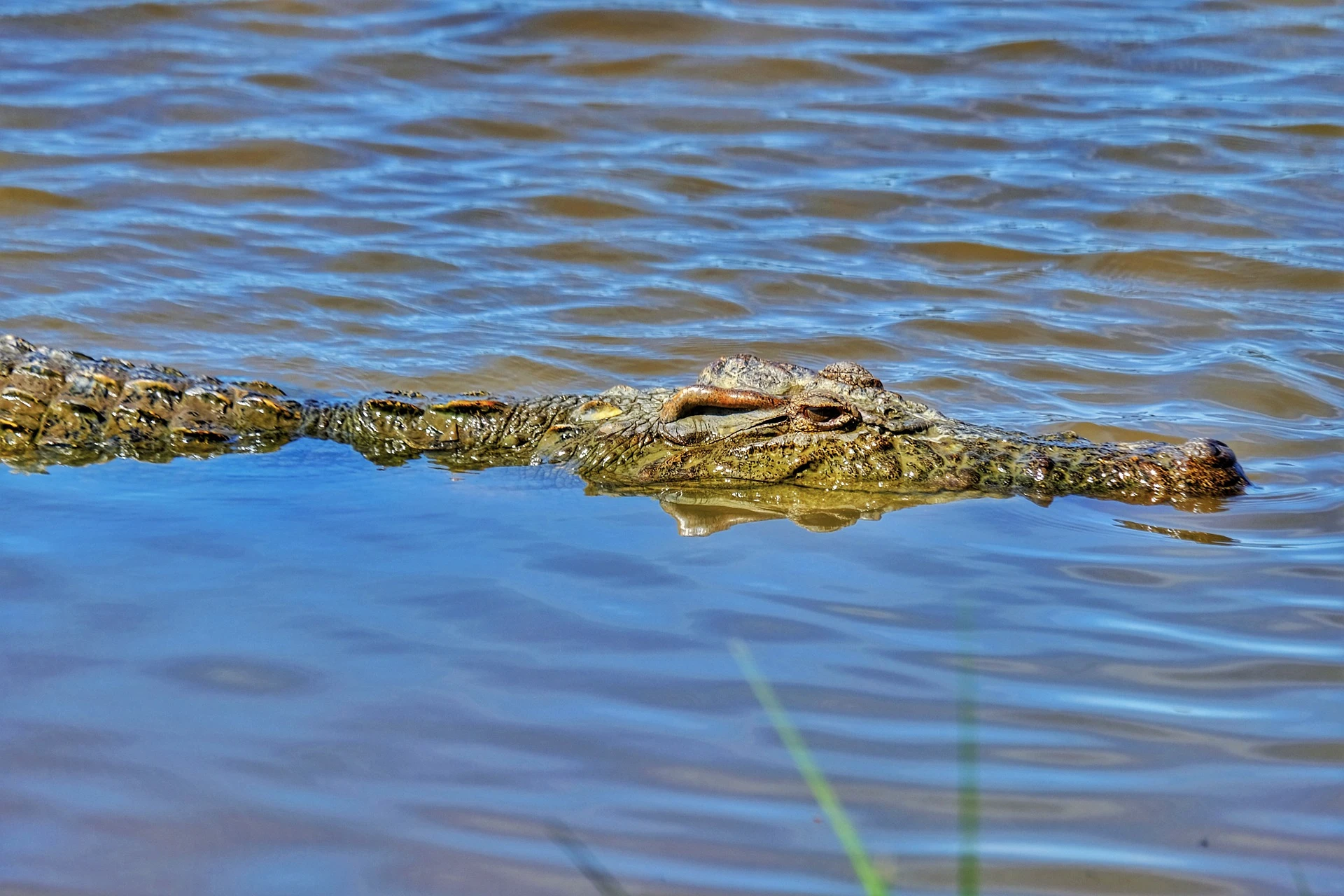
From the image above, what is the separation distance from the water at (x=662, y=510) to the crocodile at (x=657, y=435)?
16cm

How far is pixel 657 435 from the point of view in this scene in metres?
4.86

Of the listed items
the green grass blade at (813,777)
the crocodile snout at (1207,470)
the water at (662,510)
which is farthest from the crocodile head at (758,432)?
the green grass blade at (813,777)

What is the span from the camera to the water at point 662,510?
2.49m

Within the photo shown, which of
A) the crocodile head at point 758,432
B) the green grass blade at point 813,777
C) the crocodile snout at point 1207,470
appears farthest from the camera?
the crocodile head at point 758,432

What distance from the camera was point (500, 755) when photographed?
2.70 m

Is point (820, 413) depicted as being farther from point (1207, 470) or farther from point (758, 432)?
point (1207, 470)

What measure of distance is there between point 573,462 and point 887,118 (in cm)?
647

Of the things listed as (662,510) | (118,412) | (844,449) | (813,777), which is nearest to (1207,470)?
(844,449)

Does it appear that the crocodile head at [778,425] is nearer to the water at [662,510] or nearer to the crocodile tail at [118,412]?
the water at [662,510]

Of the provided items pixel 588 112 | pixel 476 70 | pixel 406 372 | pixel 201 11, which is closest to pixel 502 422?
pixel 406 372

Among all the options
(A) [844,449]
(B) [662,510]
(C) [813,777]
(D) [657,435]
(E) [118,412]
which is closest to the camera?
(C) [813,777]

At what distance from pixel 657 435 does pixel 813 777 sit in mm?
3440

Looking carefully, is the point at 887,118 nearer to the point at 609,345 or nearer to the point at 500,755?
the point at 609,345

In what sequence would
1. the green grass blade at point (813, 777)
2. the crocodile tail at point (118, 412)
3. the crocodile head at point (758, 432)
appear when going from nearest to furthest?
the green grass blade at point (813, 777)
the crocodile head at point (758, 432)
the crocodile tail at point (118, 412)
